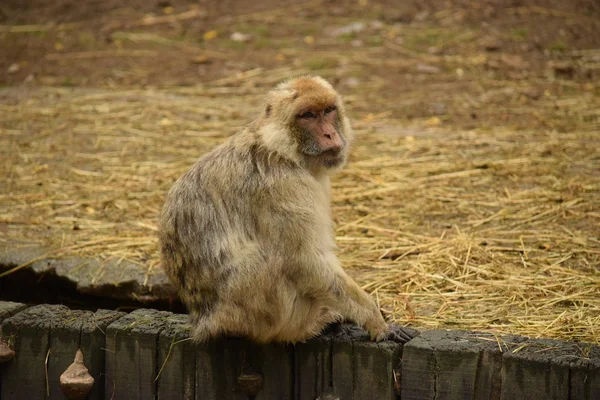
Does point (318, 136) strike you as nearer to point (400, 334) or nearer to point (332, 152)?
point (332, 152)

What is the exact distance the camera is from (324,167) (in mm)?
4781

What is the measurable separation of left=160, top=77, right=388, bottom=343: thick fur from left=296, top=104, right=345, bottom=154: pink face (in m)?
0.07

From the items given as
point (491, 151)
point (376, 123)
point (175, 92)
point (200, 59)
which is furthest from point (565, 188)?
point (200, 59)

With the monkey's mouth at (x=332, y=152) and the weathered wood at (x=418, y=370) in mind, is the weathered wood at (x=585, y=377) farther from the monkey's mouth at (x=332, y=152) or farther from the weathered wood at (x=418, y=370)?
the monkey's mouth at (x=332, y=152)

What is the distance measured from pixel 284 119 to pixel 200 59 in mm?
7088

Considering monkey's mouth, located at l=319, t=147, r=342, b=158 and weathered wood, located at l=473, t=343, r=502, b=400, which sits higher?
monkey's mouth, located at l=319, t=147, r=342, b=158

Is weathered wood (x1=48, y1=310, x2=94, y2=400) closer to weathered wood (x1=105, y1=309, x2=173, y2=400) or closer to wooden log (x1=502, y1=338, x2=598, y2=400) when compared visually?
weathered wood (x1=105, y1=309, x2=173, y2=400)

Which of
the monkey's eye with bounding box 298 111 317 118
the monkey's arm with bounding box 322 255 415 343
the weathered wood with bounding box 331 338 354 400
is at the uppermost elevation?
the monkey's eye with bounding box 298 111 317 118

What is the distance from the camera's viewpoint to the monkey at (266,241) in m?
4.44

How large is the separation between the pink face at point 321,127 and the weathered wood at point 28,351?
174cm

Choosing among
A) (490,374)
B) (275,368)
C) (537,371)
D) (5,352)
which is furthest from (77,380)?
(537,371)

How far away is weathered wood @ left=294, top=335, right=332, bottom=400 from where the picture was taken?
4.55 meters

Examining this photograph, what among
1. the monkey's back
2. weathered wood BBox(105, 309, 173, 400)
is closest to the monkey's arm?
the monkey's back

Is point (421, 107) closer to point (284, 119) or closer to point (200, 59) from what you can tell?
point (200, 59)
